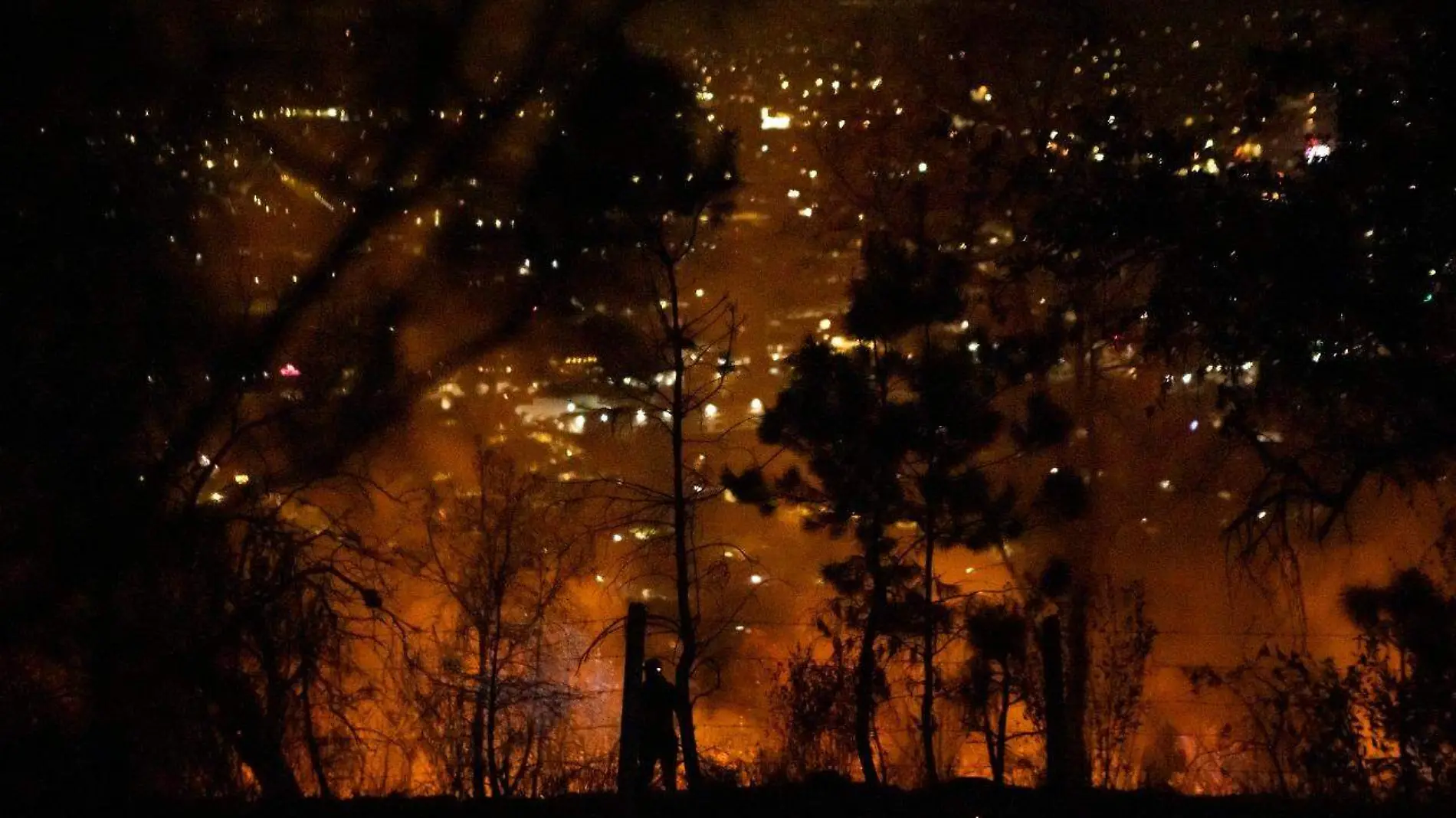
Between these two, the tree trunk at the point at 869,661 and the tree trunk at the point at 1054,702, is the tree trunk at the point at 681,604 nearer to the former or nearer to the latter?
the tree trunk at the point at 869,661

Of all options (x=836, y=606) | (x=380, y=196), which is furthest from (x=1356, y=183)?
(x=380, y=196)

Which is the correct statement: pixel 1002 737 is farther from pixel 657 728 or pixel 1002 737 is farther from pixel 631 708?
pixel 631 708

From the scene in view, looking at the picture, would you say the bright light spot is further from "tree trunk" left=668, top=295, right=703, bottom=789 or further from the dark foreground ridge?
the dark foreground ridge

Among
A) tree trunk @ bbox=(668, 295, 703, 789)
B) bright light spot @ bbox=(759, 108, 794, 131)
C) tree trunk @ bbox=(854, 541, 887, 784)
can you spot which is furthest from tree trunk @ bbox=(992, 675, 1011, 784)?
bright light spot @ bbox=(759, 108, 794, 131)

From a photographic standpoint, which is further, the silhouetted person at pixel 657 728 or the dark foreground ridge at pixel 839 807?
the silhouetted person at pixel 657 728

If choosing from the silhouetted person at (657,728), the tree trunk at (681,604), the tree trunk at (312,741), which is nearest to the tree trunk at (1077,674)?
the tree trunk at (681,604)

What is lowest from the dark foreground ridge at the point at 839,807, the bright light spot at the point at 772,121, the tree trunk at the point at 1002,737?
the dark foreground ridge at the point at 839,807
